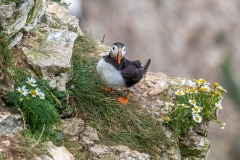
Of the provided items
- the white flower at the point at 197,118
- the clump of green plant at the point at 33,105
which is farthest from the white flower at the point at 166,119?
the clump of green plant at the point at 33,105

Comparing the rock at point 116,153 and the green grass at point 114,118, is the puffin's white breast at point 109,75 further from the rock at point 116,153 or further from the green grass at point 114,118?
the rock at point 116,153

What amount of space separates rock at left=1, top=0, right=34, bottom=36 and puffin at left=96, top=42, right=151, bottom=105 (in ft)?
3.94

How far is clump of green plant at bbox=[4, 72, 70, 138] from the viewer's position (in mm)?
7152

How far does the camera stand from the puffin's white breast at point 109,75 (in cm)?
864

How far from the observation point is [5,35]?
7559 millimetres

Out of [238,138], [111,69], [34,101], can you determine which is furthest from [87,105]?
[238,138]

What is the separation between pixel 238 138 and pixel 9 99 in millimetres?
15099

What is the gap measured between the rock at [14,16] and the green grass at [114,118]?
Result: 3.27 ft

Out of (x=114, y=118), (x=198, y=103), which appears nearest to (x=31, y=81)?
(x=114, y=118)

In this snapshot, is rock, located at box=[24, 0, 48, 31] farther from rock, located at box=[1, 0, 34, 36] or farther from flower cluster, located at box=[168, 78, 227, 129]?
flower cluster, located at box=[168, 78, 227, 129]

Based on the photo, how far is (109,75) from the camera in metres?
8.66

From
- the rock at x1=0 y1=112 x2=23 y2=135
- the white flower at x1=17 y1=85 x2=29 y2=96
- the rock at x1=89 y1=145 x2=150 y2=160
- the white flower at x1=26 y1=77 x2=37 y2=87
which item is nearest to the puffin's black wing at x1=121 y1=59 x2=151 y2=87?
the rock at x1=89 y1=145 x2=150 y2=160

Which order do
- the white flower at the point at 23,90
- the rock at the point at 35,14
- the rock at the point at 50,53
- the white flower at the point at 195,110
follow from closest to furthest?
the white flower at the point at 23,90 < the rock at the point at 50,53 < the rock at the point at 35,14 < the white flower at the point at 195,110

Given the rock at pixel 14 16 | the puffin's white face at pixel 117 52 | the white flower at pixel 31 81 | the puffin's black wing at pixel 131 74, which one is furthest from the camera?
the puffin's white face at pixel 117 52
